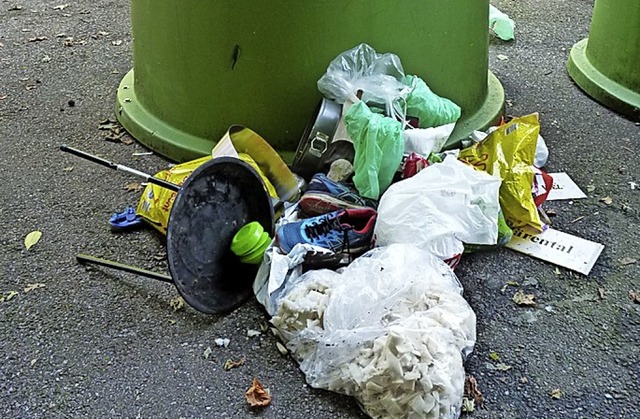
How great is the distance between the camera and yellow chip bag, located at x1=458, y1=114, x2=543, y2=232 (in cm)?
202

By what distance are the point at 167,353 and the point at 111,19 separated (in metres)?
2.61

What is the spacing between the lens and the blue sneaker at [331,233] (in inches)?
72.6

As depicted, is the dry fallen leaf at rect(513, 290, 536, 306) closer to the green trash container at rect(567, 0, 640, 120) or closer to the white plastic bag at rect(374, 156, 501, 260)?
the white plastic bag at rect(374, 156, 501, 260)

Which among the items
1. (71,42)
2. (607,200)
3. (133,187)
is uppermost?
(607,200)

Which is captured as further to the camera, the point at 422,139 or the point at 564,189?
the point at 564,189

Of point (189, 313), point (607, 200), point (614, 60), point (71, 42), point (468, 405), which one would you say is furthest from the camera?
point (71, 42)

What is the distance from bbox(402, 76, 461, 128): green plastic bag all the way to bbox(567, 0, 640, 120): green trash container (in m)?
0.95

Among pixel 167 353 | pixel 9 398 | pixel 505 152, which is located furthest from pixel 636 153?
pixel 9 398

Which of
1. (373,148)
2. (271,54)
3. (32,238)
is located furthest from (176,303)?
(271,54)

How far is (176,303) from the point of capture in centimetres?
181

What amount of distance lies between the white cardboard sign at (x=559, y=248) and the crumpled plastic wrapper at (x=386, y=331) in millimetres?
363

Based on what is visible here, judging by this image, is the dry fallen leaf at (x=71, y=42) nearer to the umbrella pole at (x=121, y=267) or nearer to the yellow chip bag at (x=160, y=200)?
the yellow chip bag at (x=160, y=200)

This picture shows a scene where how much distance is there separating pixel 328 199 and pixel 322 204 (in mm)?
22

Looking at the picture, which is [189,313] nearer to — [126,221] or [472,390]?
[126,221]
